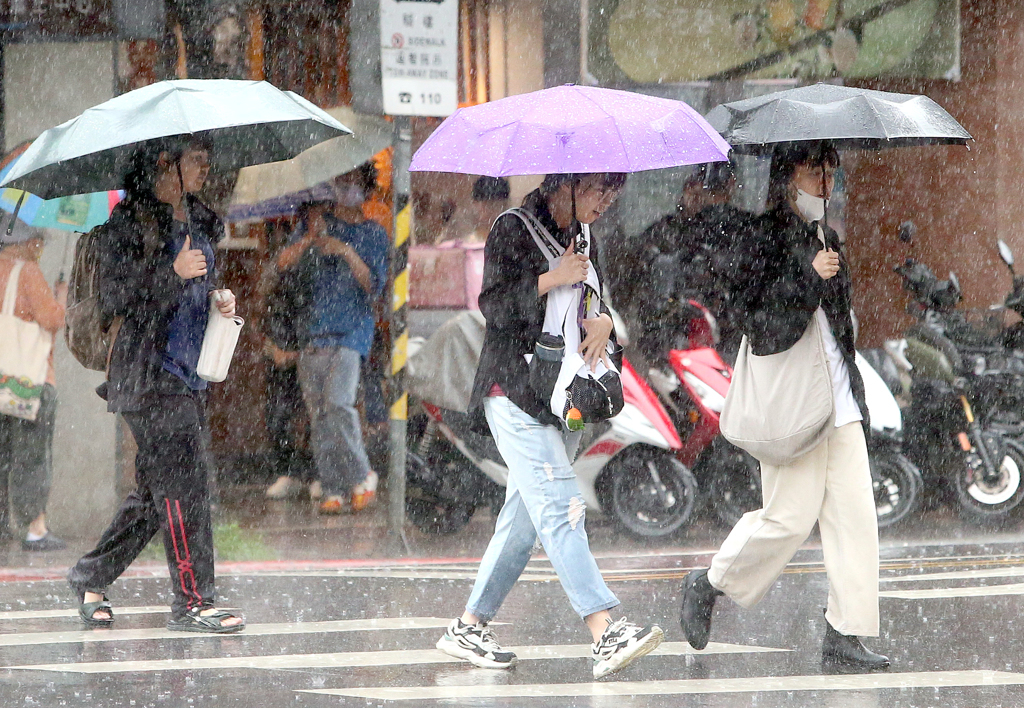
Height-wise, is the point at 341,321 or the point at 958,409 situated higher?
the point at 341,321

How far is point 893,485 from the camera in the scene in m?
9.38

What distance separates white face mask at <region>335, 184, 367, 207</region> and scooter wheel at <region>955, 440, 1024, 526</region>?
4.21m

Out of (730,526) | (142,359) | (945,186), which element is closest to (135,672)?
(142,359)

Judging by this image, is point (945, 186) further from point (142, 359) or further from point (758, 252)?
point (142, 359)

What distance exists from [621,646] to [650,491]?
382 centimetres

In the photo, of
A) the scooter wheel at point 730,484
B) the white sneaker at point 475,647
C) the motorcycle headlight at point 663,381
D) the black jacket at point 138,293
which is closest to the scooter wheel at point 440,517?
the motorcycle headlight at point 663,381

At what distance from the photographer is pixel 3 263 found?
8945 millimetres

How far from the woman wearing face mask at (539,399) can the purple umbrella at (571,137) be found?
25 centimetres

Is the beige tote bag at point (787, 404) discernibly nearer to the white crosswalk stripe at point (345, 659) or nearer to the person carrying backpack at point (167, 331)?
the white crosswalk stripe at point (345, 659)

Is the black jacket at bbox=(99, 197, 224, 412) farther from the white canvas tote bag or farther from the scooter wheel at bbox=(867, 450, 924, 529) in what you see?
the scooter wheel at bbox=(867, 450, 924, 529)

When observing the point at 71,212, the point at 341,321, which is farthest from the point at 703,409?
the point at 71,212

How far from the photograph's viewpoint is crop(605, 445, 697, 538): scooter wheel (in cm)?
909

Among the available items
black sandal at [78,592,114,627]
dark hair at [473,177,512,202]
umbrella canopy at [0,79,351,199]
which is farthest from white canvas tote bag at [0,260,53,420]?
dark hair at [473,177,512,202]

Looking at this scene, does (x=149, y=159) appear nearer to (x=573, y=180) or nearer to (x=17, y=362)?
(x=573, y=180)
